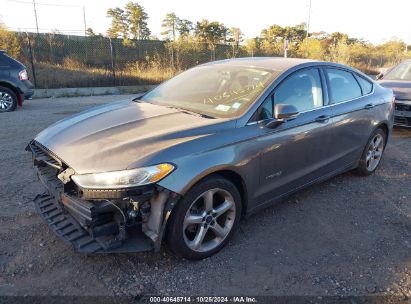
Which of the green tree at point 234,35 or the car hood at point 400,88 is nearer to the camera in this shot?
the car hood at point 400,88

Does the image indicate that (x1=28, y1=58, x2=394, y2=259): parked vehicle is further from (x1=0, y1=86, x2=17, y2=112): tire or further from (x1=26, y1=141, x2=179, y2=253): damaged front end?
(x1=0, y1=86, x2=17, y2=112): tire

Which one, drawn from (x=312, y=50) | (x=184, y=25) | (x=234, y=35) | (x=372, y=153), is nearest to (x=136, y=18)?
(x=184, y=25)

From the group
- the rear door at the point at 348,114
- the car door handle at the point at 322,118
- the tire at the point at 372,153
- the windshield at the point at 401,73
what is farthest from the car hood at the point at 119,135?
the windshield at the point at 401,73

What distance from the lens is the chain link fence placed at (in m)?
16.0

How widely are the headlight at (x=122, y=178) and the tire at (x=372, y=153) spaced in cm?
342

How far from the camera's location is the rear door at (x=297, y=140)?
3385 millimetres

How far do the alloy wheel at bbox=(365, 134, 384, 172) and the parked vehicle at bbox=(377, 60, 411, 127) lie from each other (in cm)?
261

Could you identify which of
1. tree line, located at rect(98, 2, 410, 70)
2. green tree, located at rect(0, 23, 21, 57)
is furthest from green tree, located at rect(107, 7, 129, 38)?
green tree, located at rect(0, 23, 21, 57)

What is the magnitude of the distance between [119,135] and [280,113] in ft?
4.73

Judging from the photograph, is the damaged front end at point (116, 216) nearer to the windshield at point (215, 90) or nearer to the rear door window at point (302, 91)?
the windshield at point (215, 90)

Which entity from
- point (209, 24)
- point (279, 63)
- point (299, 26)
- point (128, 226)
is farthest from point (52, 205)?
point (299, 26)

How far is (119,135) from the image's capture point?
2994mm

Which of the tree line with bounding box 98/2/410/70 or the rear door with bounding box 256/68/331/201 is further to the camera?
the tree line with bounding box 98/2/410/70

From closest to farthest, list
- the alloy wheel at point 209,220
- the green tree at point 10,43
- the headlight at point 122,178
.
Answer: the headlight at point 122,178 → the alloy wheel at point 209,220 → the green tree at point 10,43
